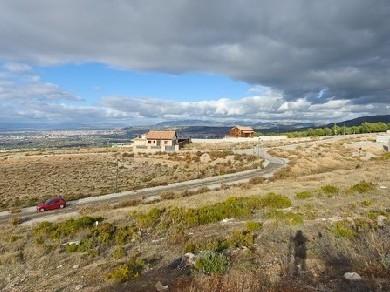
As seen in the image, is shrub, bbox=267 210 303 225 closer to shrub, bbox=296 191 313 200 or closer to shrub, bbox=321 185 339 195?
shrub, bbox=296 191 313 200

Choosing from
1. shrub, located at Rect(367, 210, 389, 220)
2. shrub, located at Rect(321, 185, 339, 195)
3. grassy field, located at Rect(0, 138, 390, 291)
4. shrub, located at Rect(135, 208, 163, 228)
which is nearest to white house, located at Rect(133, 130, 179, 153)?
shrub, located at Rect(321, 185, 339, 195)

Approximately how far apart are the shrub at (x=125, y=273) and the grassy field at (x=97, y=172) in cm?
3182

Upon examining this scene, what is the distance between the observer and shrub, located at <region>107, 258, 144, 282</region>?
45.8 feet

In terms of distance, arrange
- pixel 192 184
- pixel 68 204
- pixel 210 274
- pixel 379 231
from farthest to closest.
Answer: pixel 192 184 → pixel 68 204 → pixel 379 231 → pixel 210 274

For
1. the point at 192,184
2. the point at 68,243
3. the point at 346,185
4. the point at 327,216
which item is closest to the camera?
the point at 68,243

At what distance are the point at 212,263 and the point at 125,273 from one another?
3029mm

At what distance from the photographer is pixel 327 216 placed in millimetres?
22172

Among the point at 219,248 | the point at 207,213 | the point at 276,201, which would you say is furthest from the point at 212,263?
the point at 276,201

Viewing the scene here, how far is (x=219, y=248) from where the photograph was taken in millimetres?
16797

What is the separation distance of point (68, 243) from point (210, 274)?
9.30m

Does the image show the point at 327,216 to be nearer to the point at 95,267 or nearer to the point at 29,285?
the point at 95,267

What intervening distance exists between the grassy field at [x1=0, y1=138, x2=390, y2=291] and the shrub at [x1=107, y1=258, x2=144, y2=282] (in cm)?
4

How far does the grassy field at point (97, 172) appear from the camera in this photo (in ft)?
174

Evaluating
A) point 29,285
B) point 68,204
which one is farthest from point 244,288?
point 68,204
